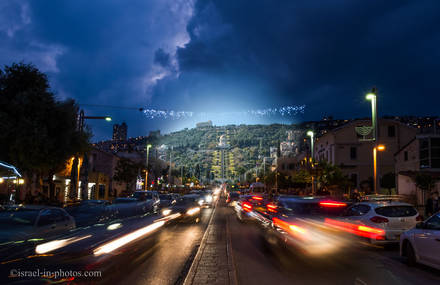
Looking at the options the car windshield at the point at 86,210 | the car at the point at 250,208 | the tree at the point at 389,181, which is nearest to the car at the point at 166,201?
the car at the point at 250,208

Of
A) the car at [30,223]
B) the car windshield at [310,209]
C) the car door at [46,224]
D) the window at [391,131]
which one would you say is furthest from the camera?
the window at [391,131]

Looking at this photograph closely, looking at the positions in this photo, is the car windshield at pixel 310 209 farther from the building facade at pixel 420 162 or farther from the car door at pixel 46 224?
the building facade at pixel 420 162

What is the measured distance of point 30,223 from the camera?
9.21m

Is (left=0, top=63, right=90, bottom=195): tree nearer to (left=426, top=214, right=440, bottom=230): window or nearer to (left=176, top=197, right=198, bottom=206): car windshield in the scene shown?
(left=176, top=197, right=198, bottom=206): car windshield

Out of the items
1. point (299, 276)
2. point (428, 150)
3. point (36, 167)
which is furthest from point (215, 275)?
point (428, 150)

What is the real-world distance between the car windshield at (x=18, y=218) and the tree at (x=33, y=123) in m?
11.4

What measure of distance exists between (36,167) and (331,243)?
17304mm

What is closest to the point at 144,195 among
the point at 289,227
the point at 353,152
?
the point at 289,227

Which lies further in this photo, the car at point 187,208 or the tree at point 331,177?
the tree at point 331,177

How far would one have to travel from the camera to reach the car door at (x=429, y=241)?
812 centimetres

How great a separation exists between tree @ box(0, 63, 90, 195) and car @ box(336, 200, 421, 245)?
1648cm

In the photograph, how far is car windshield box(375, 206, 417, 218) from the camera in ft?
38.0

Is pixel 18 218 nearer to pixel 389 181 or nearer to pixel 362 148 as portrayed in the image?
pixel 389 181

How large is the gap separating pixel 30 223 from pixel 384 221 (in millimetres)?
10166
